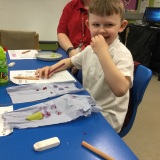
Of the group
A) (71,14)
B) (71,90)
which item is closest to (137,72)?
(71,90)

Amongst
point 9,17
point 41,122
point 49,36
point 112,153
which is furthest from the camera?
point 49,36

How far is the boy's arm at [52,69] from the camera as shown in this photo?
104 centimetres

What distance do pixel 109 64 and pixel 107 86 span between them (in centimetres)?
20

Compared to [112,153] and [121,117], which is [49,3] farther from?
[112,153]

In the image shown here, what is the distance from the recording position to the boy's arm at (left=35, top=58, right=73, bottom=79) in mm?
1042

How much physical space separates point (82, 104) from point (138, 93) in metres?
0.40

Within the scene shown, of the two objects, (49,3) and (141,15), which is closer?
(49,3)

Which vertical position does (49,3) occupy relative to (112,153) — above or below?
above

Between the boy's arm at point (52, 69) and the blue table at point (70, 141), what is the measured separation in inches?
16.3

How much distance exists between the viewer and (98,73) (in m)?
1.05

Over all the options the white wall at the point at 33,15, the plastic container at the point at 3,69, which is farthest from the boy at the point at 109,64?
the white wall at the point at 33,15

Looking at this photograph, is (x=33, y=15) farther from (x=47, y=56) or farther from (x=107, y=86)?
(x=107, y=86)

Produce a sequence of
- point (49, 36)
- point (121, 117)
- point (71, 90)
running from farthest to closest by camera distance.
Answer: point (49, 36) < point (121, 117) < point (71, 90)

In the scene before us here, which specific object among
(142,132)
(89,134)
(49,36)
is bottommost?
(142,132)
